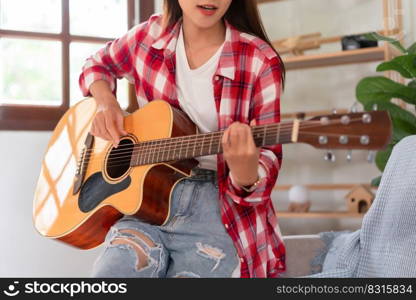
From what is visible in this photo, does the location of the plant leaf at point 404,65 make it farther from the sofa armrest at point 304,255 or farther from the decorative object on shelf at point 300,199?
the sofa armrest at point 304,255

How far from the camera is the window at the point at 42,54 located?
2619mm

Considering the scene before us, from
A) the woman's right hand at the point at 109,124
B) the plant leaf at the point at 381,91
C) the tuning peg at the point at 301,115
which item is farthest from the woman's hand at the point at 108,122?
the tuning peg at the point at 301,115

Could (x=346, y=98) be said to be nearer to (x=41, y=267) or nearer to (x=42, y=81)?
(x=42, y=81)

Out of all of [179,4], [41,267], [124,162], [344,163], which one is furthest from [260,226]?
[344,163]

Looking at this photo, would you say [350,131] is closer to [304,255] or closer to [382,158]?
[304,255]

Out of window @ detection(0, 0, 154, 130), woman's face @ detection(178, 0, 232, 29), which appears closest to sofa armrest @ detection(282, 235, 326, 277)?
woman's face @ detection(178, 0, 232, 29)

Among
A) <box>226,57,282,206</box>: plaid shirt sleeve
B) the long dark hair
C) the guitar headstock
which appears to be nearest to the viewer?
the guitar headstock

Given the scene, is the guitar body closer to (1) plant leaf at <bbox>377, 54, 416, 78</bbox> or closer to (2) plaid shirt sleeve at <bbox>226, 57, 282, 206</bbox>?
(2) plaid shirt sleeve at <bbox>226, 57, 282, 206</bbox>

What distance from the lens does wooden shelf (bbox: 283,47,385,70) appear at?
276 cm

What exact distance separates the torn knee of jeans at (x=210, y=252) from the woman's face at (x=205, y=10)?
1.56 ft

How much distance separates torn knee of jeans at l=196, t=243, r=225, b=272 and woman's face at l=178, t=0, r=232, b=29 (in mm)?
476

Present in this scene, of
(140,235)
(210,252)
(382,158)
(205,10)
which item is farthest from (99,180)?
(382,158)

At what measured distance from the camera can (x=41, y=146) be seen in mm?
2639

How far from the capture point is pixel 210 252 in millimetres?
1306
